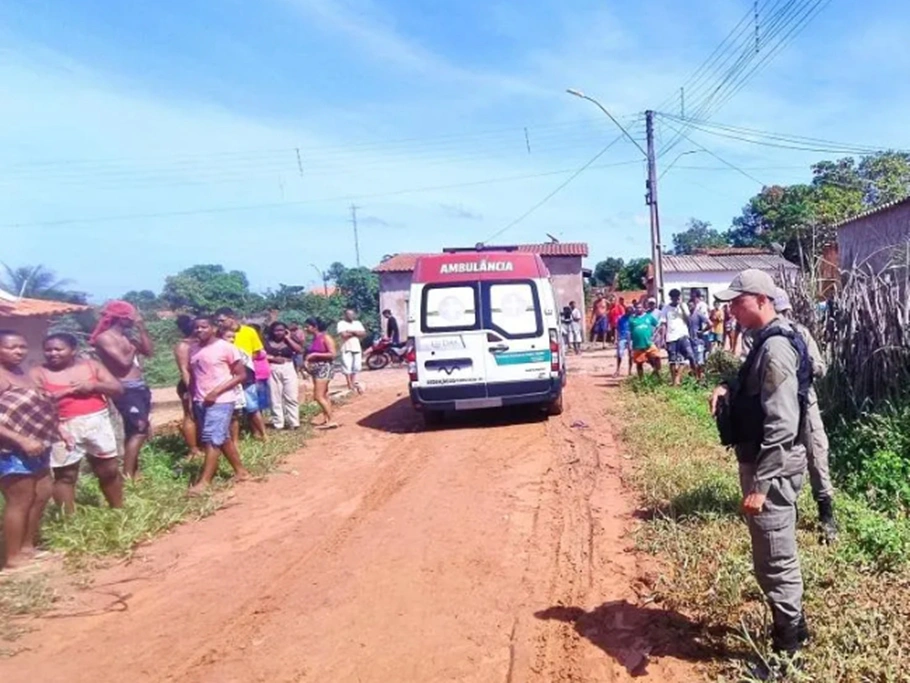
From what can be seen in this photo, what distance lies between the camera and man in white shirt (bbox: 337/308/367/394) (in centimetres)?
1162

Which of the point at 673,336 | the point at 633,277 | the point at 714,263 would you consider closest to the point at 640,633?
the point at 673,336

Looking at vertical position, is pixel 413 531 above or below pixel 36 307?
below

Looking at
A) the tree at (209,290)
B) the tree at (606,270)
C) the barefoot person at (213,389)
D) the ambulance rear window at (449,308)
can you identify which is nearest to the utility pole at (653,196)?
the ambulance rear window at (449,308)

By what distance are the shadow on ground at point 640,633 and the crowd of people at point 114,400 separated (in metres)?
3.50

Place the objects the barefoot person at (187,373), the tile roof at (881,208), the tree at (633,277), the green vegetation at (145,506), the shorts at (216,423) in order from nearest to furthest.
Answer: the green vegetation at (145,506), the shorts at (216,423), the barefoot person at (187,373), the tile roof at (881,208), the tree at (633,277)

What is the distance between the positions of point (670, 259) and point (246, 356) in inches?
1112

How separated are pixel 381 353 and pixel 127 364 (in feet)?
44.3

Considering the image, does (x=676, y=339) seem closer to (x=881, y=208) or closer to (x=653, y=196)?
(x=881, y=208)

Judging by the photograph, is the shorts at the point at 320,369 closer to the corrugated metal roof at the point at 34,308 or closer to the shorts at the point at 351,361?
the shorts at the point at 351,361

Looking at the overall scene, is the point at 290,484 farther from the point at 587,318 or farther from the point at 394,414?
the point at 587,318

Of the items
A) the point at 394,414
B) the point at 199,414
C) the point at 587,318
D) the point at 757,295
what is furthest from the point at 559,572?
the point at 587,318

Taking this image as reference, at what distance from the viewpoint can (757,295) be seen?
10.4 ft

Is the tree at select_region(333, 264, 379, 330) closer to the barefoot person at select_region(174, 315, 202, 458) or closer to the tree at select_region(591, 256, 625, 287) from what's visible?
the tree at select_region(591, 256, 625, 287)

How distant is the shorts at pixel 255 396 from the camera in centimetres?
829
